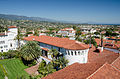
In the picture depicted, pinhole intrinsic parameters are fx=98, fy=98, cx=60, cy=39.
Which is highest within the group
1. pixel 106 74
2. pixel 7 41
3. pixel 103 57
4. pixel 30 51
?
pixel 106 74

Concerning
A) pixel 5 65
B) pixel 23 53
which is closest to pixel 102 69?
pixel 23 53

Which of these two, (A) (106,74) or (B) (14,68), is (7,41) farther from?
(A) (106,74)

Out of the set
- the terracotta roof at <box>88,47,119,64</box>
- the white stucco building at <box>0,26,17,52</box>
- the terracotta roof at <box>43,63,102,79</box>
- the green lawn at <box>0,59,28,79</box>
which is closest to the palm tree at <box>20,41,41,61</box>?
the green lawn at <box>0,59,28,79</box>

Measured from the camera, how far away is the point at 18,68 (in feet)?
109

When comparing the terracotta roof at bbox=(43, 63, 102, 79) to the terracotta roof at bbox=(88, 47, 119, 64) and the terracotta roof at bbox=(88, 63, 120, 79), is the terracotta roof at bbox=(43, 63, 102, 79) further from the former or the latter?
the terracotta roof at bbox=(88, 47, 119, 64)

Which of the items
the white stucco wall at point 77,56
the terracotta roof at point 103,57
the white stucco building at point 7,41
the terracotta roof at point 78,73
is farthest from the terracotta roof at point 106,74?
the white stucco building at point 7,41

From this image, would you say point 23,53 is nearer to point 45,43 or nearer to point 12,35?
point 45,43

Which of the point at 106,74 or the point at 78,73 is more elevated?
the point at 106,74

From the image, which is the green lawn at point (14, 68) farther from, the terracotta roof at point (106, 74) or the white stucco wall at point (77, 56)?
the terracotta roof at point (106, 74)

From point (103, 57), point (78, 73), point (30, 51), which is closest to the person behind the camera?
point (78, 73)

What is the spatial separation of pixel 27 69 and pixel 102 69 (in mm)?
25773

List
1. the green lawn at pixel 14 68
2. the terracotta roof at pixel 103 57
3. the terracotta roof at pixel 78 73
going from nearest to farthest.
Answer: the terracotta roof at pixel 78 73
the terracotta roof at pixel 103 57
the green lawn at pixel 14 68

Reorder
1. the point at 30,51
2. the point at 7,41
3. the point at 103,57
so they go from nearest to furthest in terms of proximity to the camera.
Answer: the point at 103,57, the point at 30,51, the point at 7,41

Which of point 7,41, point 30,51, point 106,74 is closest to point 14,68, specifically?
point 30,51
